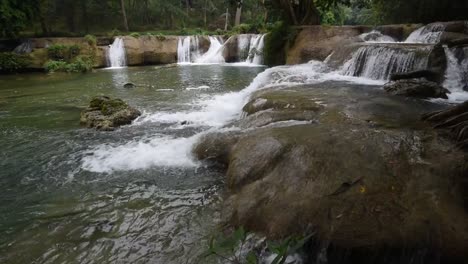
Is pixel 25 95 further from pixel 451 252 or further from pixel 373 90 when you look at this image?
pixel 451 252

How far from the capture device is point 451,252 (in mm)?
2672

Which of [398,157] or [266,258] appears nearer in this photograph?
[266,258]

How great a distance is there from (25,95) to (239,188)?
11.6 meters

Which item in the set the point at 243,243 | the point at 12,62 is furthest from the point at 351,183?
the point at 12,62

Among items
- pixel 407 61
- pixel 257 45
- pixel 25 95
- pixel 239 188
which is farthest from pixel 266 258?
pixel 257 45

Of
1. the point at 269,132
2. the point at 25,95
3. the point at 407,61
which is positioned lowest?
the point at 25,95

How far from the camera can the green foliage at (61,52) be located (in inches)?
798

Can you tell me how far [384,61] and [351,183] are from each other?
25.3ft

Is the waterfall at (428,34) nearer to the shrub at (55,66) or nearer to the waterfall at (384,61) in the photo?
the waterfall at (384,61)

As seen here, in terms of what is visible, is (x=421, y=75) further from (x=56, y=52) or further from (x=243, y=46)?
(x=56, y=52)

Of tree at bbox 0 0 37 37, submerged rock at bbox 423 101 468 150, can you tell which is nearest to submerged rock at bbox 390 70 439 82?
submerged rock at bbox 423 101 468 150

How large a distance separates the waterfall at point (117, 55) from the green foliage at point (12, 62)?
484 centimetres

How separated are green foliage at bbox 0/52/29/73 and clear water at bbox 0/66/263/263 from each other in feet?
40.7

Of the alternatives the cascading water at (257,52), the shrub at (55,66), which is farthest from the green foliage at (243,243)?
the shrub at (55,66)
